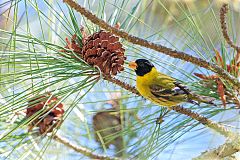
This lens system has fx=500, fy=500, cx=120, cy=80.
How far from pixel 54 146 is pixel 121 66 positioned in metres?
0.54

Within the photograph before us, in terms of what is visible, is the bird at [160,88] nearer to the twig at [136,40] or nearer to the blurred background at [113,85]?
the blurred background at [113,85]

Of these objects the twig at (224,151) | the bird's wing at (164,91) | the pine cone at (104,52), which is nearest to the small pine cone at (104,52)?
the pine cone at (104,52)

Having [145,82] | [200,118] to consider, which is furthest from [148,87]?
[200,118]

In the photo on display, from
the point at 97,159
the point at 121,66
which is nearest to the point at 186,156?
the point at 97,159

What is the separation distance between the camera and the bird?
0.92 meters

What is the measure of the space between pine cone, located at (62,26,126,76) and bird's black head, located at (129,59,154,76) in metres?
0.08

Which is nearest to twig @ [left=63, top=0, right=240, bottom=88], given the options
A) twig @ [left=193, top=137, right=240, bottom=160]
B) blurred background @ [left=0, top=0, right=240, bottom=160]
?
blurred background @ [left=0, top=0, right=240, bottom=160]

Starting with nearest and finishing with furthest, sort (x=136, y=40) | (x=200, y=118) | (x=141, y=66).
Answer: (x=136, y=40), (x=200, y=118), (x=141, y=66)

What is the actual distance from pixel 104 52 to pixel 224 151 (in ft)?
0.96

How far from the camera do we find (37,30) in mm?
1776

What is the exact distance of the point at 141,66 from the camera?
3.30 ft

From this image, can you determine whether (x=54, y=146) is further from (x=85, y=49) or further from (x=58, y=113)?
(x=85, y=49)

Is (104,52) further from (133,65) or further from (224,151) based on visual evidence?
(224,151)

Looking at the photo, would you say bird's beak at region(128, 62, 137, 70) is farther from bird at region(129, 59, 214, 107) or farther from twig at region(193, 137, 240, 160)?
twig at region(193, 137, 240, 160)
